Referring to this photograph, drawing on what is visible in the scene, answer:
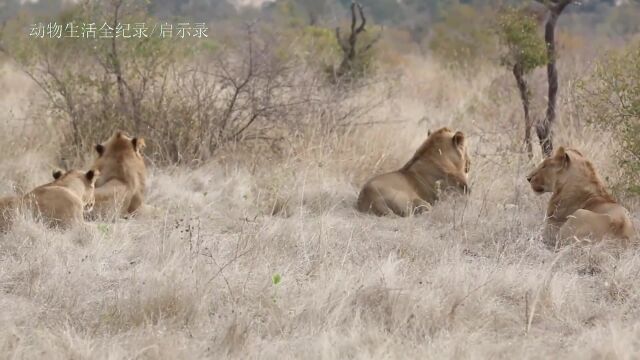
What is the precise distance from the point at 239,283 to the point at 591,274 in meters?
2.32

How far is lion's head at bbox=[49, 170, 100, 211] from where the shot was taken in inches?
308

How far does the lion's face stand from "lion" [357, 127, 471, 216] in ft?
2.61

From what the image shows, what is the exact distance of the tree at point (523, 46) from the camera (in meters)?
10.2

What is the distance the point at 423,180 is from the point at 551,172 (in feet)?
4.40

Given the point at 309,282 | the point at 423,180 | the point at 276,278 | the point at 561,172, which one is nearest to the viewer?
the point at 276,278

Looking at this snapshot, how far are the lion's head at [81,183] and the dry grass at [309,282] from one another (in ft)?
1.28

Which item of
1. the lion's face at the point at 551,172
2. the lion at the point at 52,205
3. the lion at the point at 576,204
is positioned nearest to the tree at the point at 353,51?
the lion's face at the point at 551,172

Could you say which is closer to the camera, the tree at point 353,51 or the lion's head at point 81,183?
the lion's head at point 81,183

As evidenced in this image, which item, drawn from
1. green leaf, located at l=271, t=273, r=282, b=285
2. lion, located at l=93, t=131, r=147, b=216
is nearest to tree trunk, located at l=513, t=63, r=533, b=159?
lion, located at l=93, t=131, r=147, b=216

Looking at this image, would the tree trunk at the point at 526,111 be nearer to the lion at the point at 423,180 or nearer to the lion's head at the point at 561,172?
the lion at the point at 423,180

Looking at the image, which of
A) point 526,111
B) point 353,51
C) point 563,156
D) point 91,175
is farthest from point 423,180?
point 353,51

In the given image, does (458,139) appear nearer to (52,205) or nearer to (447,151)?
(447,151)

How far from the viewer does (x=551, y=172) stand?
312 inches

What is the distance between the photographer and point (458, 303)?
19.0 feet
